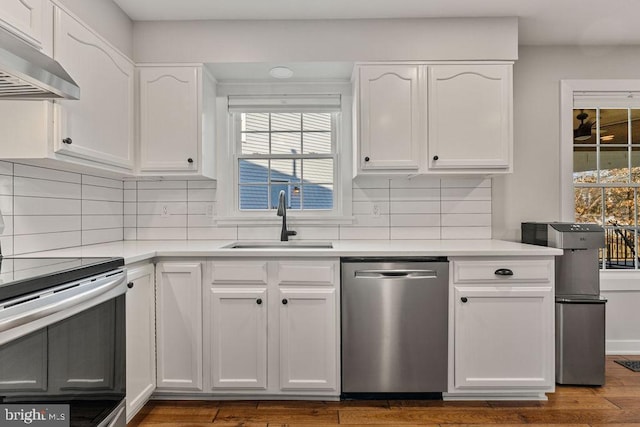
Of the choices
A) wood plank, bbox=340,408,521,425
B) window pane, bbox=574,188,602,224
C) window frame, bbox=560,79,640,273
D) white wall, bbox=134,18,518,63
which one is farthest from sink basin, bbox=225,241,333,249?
window pane, bbox=574,188,602,224

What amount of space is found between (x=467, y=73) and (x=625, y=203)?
1.73 meters

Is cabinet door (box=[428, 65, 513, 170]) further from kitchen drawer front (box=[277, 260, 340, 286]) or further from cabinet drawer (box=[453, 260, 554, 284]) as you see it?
kitchen drawer front (box=[277, 260, 340, 286])

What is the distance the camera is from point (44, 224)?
2064 mm

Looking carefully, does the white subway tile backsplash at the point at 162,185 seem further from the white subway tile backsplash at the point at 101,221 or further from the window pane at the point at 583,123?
the window pane at the point at 583,123

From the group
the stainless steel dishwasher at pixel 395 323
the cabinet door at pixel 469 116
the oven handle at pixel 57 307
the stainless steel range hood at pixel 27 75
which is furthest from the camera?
the cabinet door at pixel 469 116

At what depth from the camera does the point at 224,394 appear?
7.23 feet

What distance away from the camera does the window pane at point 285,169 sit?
298 cm

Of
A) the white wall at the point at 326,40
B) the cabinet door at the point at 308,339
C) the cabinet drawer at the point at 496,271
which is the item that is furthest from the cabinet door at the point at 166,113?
the cabinet drawer at the point at 496,271

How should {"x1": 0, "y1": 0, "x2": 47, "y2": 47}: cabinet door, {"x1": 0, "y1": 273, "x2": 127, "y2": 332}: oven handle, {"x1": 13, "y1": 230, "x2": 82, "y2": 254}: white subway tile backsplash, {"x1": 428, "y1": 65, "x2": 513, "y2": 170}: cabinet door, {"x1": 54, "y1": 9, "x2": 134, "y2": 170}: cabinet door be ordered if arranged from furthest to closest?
{"x1": 428, "y1": 65, "x2": 513, "y2": 170}: cabinet door < {"x1": 13, "y1": 230, "x2": 82, "y2": 254}: white subway tile backsplash < {"x1": 54, "y1": 9, "x2": 134, "y2": 170}: cabinet door < {"x1": 0, "y1": 0, "x2": 47, "y2": 47}: cabinet door < {"x1": 0, "y1": 273, "x2": 127, "y2": 332}: oven handle

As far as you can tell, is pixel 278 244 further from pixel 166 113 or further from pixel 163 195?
pixel 166 113

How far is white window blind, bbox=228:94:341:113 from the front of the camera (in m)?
2.89

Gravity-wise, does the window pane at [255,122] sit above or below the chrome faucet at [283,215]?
above

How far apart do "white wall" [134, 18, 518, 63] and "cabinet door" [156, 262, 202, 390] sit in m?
1.39

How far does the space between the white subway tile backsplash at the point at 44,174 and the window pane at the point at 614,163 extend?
3737 millimetres
